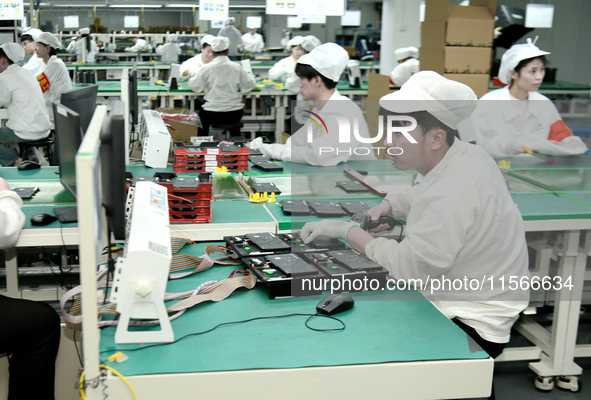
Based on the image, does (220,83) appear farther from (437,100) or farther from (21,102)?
(437,100)

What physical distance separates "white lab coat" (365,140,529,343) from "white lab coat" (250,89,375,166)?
4.60ft

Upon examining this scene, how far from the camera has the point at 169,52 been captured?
8.33m

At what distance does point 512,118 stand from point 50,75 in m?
4.23

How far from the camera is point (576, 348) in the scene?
7.54 ft

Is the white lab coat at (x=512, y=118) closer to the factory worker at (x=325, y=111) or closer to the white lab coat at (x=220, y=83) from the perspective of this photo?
the factory worker at (x=325, y=111)

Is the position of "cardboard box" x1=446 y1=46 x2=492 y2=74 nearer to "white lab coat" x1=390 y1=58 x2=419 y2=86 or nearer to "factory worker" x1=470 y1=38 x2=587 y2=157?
"factory worker" x1=470 y1=38 x2=587 y2=157

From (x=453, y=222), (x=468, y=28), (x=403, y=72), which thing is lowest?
(x=453, y=222)

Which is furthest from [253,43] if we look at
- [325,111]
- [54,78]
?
[325,111]

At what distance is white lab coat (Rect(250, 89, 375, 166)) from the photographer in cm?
285

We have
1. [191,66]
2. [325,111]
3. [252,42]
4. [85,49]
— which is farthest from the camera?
[252,42]

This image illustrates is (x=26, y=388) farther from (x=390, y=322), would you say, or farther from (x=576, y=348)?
(x=576, y=348)

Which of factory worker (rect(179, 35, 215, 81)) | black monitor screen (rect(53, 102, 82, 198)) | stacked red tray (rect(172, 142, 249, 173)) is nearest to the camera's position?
black monitor screen (rect(53, 102, 82, 198))

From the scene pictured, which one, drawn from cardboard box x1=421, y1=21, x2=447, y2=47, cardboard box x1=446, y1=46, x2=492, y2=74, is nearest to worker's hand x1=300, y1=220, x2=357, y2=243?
cardboard box x1=446, y1=46, x2=492, y2=74

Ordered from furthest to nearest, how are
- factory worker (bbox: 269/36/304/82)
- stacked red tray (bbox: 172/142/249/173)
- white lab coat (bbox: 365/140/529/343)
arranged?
factory worker (bbox: 269/36/304/82) → stacked red tray (bbox: 172/142/249/173) → white lab coat (bbox: 365/140/529/343)
